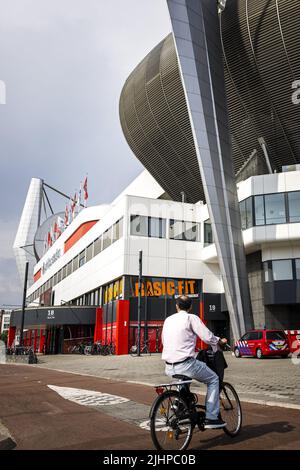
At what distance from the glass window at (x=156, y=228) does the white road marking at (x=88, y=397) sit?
2540 centimetres

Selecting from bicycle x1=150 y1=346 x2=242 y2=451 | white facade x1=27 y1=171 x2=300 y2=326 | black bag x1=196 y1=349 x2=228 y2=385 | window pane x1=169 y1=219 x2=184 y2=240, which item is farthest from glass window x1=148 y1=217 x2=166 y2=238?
bicycle x1=150 y1=346 x2=242 y2=451

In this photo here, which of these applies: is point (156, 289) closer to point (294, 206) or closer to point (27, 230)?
point (294, 206)

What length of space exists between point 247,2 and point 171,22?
27.1 ft

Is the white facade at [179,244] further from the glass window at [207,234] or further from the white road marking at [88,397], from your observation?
the white road marking at [88,397]

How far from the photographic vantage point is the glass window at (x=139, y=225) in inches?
1449

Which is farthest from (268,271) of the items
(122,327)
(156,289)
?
(122,327)

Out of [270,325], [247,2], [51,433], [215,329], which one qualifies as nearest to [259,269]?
[270,325]

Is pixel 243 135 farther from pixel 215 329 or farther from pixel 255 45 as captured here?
pixel 215 329

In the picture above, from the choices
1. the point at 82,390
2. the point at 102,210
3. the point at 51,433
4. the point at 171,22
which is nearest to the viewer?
the point at 51,433

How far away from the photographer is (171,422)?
4.85 meters

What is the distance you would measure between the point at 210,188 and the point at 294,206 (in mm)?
6341

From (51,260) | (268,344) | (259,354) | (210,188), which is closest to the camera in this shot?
(268,344)

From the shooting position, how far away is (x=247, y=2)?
33469mm

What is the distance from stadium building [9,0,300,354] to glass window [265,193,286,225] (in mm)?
70
